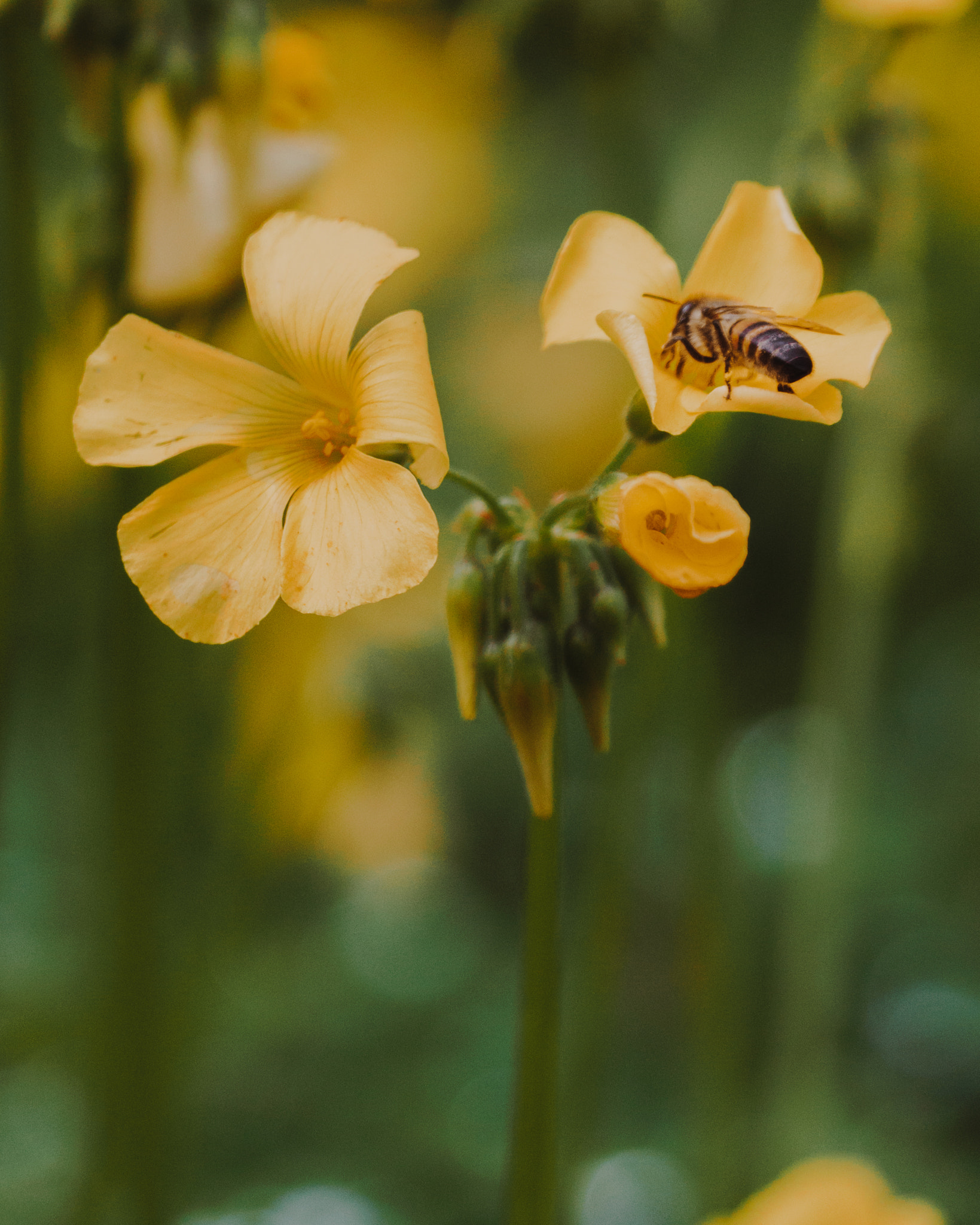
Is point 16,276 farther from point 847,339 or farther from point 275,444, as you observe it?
point 847,339

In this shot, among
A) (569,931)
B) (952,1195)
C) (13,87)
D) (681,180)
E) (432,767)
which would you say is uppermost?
(681,180)

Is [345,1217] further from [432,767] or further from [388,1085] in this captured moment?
[432,767]

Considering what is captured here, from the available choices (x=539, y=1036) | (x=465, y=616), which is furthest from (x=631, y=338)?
(x=539, y=1036)

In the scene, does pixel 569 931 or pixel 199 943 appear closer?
pixel 199 943

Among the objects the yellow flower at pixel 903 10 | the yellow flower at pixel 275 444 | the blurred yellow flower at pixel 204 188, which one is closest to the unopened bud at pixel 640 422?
the yellow flower at pixel 275 444

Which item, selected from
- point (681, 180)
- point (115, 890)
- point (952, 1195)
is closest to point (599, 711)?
point (115, 890)

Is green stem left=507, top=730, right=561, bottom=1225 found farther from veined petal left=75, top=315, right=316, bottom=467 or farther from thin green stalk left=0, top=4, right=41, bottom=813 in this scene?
thin green stalk left=0, top=4, right=41, bottom=813

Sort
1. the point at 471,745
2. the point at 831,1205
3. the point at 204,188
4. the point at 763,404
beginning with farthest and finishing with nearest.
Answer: the point at 471,745 → the point at 204,188 → the point at 831,1205 → the point at 763,404

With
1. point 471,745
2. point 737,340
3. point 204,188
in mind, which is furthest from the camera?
point 471,745
